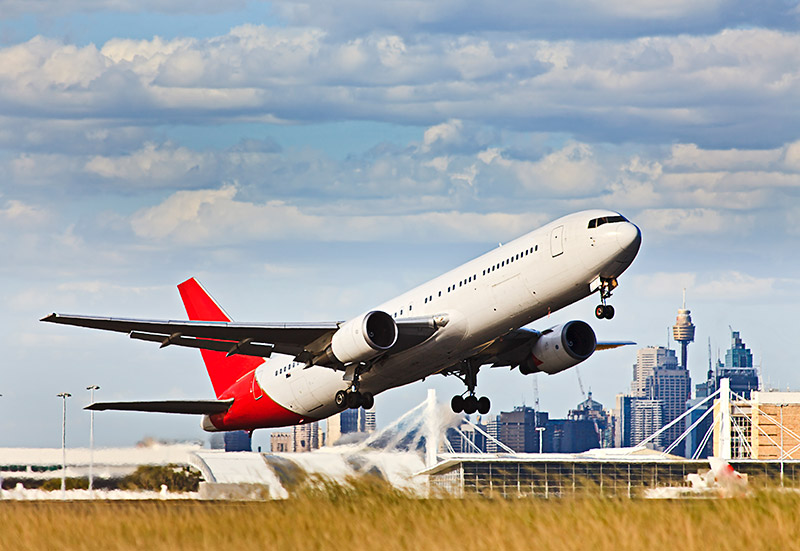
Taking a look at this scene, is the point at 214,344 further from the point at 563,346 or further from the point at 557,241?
the point at 557,241

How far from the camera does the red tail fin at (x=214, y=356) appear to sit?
50406 mm

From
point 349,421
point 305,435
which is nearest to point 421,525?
point 349,421

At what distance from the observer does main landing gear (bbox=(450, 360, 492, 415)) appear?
153 feet

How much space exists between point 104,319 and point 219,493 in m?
12.0

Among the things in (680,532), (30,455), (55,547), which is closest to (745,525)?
(680,532)

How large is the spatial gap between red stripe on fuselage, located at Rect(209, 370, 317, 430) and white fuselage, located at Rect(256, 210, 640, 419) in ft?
15.0

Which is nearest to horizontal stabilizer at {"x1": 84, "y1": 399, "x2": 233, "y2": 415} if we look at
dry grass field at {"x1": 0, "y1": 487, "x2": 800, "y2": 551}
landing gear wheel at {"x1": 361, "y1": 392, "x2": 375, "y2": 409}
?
landing gear wheel at {"x1": 361, "y1": 392, "x2": 375, "y2": 409}

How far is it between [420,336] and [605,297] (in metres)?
6.38

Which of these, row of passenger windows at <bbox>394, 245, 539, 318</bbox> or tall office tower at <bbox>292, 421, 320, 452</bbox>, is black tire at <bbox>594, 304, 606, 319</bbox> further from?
tall office tower at <bbox>292, 421, 320, 452</bbox>

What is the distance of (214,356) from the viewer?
51312 millimetres

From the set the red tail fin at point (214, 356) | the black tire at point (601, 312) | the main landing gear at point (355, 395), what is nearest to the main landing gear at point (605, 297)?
the black tire at point (601, 312)

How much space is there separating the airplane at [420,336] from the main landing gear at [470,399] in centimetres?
5

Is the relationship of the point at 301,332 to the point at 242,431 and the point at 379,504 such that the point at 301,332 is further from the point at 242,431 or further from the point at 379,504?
the point at 379,504

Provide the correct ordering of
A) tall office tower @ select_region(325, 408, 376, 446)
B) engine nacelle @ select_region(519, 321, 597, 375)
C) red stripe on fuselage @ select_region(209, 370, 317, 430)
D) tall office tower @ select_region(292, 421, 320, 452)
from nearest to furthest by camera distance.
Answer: engine nacelle @ select_region(519, 321, 597, 375) < red stripe on fuselage @ select_region(209, 370, 317, 430) < tall office tower @ select_region(325, 408, 376, 446) < tall office tower @ select_region(292, 421, 320, 452)
